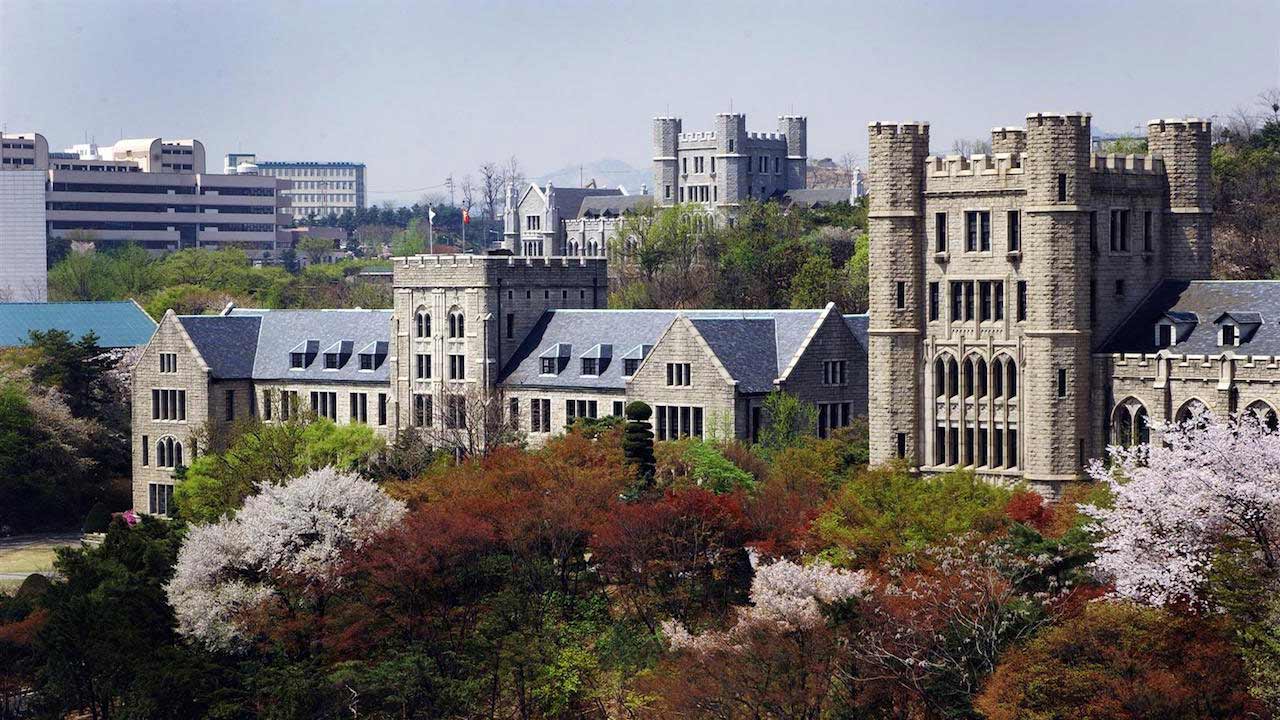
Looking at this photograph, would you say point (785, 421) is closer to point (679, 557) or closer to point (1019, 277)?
point (1019, 277)

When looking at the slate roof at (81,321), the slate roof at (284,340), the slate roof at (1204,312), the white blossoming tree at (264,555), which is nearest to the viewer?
the white blossoming tree at (264,555)

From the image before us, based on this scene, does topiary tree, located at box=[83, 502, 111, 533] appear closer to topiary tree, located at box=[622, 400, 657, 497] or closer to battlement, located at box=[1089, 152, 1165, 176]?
topiary tree, located at box=[622, 400, 657, 497]

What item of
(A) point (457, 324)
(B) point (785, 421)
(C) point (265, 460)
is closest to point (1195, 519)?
(B) point (785, 421)

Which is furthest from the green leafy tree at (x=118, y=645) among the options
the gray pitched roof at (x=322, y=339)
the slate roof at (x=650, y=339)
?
the gray pitched roof at (x=322, y=339)

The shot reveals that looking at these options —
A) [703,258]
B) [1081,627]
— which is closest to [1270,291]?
[1081,627]

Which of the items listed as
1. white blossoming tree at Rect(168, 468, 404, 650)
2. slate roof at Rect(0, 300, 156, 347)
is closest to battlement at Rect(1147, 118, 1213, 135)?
white blossoming tree at Rect(168, 468, 404, 650)

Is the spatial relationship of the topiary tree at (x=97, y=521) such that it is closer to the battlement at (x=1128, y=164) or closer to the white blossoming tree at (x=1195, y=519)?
the battlement at (x=1128, y=164)
